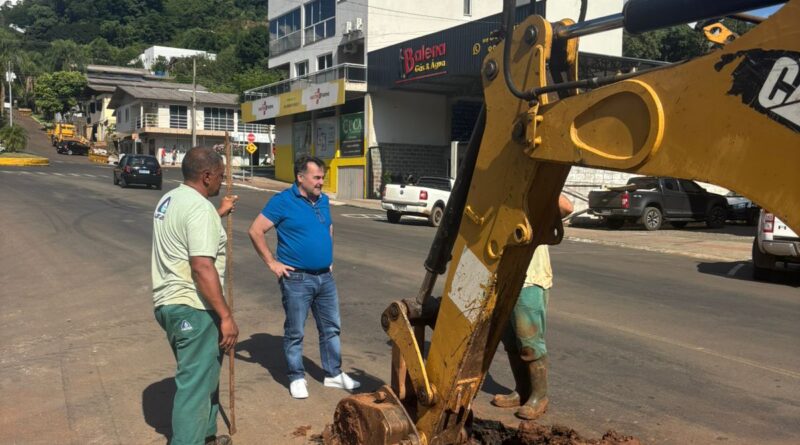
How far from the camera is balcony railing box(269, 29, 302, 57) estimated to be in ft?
141

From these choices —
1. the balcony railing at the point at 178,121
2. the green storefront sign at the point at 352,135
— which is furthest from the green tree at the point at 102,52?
the green storefront sign at the point at 352,135

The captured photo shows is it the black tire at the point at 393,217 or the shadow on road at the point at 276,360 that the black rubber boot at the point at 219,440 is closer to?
the shadow on road at the point at 276,360

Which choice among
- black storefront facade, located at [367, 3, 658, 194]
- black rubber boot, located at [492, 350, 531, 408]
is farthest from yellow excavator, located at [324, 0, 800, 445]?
black storefront facade, located at [367, 3, 658, 194]

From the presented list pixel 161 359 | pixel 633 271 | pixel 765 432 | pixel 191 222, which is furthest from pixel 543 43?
pixel 633 271

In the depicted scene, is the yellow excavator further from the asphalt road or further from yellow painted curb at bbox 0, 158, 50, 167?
yellow painted curb at bbox 0, 158, 50, 167

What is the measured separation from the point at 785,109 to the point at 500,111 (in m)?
1.13

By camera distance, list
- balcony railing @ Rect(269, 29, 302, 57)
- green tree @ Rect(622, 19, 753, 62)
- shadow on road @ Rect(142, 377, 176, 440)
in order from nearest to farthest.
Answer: shadow on road @ Rect(142, 377, 176, 440) → balcony railing @ Rect(269, 29, 302, 57) → green tree @ Rect(622, 19, 753, 62)

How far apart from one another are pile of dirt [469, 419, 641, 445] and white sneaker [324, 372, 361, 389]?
1.34 m

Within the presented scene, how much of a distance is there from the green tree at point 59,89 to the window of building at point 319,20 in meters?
55.9

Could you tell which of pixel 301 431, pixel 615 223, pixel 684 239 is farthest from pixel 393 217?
pixel 301 431

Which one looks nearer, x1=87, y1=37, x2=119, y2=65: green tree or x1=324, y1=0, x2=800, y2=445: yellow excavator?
x1=324, y1=0, x2=800, y2=445: yellow excavator

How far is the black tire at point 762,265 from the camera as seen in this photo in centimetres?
1141

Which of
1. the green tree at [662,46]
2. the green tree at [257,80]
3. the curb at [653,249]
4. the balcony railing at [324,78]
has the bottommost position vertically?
the curb at [653,249]

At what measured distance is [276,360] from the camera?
20.6ft
